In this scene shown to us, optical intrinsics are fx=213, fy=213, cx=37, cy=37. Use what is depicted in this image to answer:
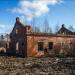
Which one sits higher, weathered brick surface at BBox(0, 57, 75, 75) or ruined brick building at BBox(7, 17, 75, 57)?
ruined brick building at BBox(7, 17, 75, 57)

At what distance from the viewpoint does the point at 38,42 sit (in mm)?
33000

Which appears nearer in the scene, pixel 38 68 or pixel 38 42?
pixel 38 68

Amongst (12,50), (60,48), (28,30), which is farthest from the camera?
(12,50)

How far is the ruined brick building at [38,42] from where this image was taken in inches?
1281

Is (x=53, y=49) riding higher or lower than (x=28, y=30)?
lower

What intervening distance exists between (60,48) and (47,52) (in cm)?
259

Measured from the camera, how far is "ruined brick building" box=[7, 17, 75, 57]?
3253 cm

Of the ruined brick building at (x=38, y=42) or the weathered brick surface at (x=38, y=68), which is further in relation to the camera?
the ruined brick building at (x=38, y=42)

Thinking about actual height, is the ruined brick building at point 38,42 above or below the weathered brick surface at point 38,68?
above

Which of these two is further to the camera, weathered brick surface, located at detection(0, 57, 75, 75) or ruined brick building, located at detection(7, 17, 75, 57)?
ruined brick building, located at detection(7, 17, 75, 57)

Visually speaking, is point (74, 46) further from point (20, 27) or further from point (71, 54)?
point (20, 27)

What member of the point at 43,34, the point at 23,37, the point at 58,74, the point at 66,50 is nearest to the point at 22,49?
the point at 23,37

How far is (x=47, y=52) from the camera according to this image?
1318 inches

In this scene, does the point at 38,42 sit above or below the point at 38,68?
above
